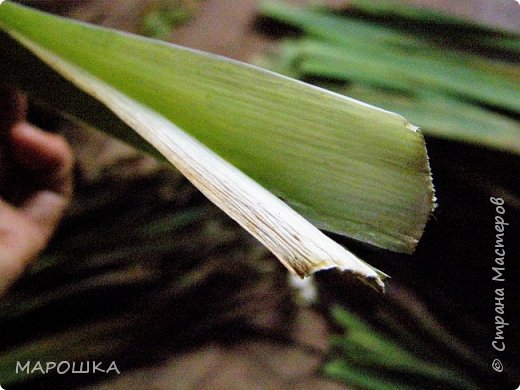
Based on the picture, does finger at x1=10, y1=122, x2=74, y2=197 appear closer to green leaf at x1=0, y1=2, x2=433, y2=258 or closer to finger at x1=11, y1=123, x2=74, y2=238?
finger at x1=11, y1=123, x2=74, y2=238

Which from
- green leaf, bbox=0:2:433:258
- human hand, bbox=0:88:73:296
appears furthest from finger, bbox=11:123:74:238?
green leaf, bbox=0:2:433:258

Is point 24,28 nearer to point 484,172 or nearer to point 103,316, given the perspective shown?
point 103,316
